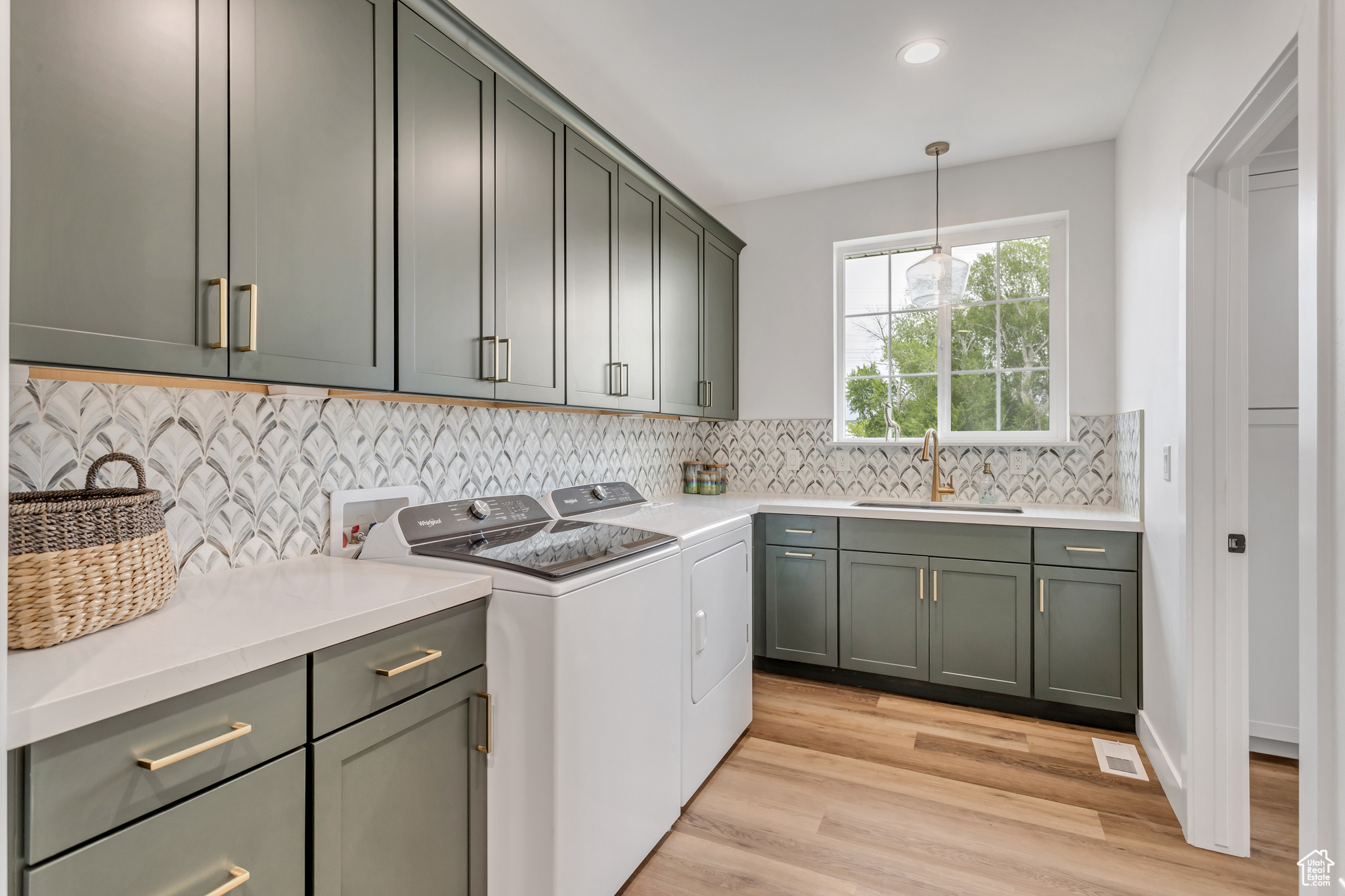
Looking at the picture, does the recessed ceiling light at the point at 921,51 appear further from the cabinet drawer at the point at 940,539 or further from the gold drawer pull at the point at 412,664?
the gold drawer pull at the point at 412,664

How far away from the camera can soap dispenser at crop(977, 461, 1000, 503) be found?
3.15 metres

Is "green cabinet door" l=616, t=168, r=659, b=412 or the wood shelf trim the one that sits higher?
"green cabinet door" l=616, t=168, r=659, b=412

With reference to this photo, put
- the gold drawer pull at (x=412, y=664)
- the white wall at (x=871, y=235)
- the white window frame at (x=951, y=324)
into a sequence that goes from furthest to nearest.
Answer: the white window frame at (x=951, y=324) → the white wall at (x=871, y=235) → the gold drawer pull at (x=412, y=664)

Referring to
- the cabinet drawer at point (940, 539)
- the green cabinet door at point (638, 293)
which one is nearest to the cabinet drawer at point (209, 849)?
the green cabinet door at point (638, 293)

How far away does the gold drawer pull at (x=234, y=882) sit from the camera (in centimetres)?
92

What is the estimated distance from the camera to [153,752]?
0.86 meters

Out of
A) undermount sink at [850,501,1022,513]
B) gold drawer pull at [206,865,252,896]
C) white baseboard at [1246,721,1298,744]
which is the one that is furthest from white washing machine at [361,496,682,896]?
white baseboard at [1246,721,1298,744]

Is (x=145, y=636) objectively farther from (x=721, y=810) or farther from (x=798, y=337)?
(x=798, y=337)

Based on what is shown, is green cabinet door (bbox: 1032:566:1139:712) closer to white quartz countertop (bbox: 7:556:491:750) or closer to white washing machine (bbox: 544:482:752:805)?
white washing machine (bbox: 544:482:752:805)

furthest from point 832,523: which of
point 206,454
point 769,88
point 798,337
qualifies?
point 206,454

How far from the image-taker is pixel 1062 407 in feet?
10.2

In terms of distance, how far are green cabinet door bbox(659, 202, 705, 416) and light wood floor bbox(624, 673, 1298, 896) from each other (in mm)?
1505

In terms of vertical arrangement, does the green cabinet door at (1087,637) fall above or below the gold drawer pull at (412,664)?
below

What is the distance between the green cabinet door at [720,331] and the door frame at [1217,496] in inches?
77.6
